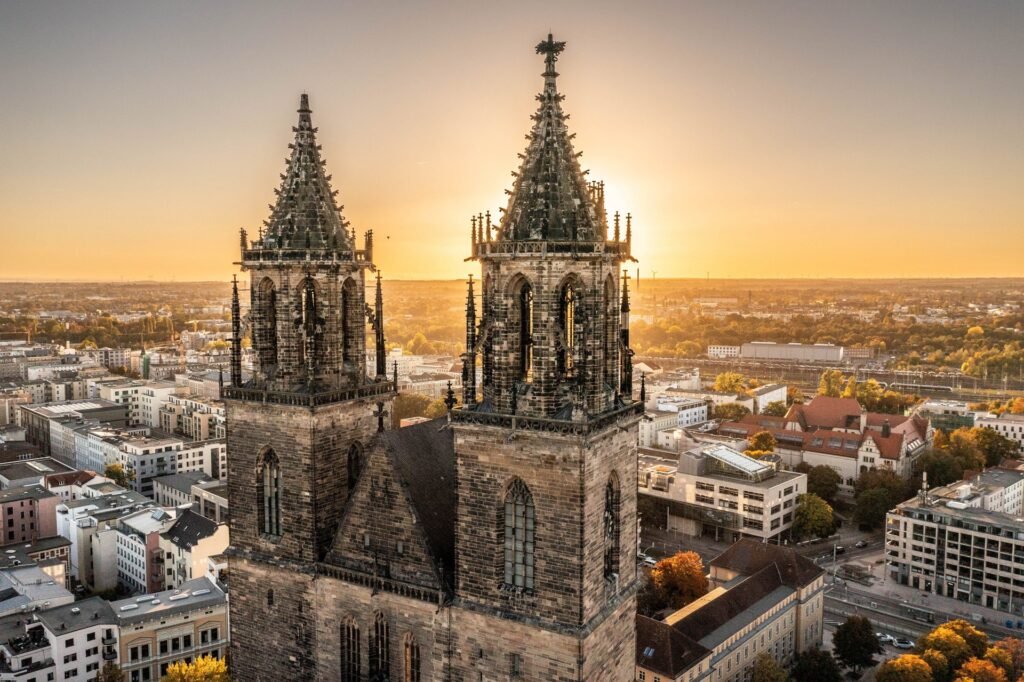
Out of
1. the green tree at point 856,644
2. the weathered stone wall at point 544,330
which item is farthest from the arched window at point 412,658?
the green tree at point 856,644

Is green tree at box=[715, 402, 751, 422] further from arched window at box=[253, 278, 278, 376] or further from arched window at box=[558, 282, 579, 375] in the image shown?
arched window at box=[558, 282, 579, 375]

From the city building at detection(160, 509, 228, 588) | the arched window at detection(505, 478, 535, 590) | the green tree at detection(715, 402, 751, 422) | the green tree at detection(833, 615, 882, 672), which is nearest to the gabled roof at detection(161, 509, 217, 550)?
the city building at detection(160, 509, 228, 588)

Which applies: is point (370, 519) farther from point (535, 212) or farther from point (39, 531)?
point (39, 531)

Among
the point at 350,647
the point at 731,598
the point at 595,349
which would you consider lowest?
the point at 731,598

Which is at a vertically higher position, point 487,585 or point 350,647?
point 487,585

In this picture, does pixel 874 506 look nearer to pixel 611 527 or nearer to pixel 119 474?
pixel 611 527

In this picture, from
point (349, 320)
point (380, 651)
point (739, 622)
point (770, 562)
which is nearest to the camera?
point (380, 651)

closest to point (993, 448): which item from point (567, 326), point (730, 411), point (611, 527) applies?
point (730, 411)

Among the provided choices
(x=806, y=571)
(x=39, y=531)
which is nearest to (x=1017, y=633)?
(x=806, y=571)
